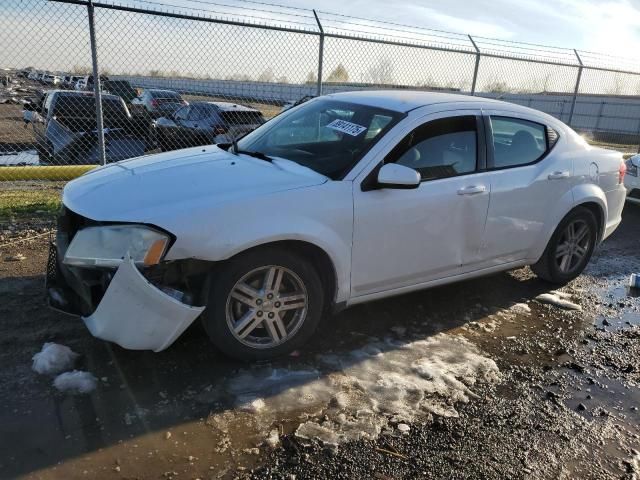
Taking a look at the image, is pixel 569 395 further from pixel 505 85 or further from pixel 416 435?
pixel 505 85

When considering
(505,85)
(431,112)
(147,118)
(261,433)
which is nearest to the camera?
(261,433)

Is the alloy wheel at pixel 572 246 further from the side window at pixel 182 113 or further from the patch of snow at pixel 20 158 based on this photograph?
the patch of snow at pixel 20 158

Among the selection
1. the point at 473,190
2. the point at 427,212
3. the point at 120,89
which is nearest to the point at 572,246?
the point at 473,190

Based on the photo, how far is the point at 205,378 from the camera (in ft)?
10.8

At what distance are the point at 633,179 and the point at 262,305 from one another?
7.42 metres

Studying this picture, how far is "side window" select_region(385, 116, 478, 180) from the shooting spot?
12.7 feet

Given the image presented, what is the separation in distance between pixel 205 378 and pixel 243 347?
0.96 ft

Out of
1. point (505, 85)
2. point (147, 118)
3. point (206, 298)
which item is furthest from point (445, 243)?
point (147, 118)

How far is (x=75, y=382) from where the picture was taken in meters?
3.12

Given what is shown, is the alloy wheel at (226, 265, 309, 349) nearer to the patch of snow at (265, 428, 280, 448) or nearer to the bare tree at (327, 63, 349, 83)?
the patch of snow at (265, 428, 280, 448)

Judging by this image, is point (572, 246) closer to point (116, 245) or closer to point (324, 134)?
point (324, 134)

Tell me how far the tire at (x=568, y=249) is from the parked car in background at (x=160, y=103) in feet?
34.7

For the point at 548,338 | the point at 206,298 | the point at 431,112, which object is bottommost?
the point at 548,338

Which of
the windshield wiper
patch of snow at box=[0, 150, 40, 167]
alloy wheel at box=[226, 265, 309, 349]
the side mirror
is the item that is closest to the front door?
the side mirror
